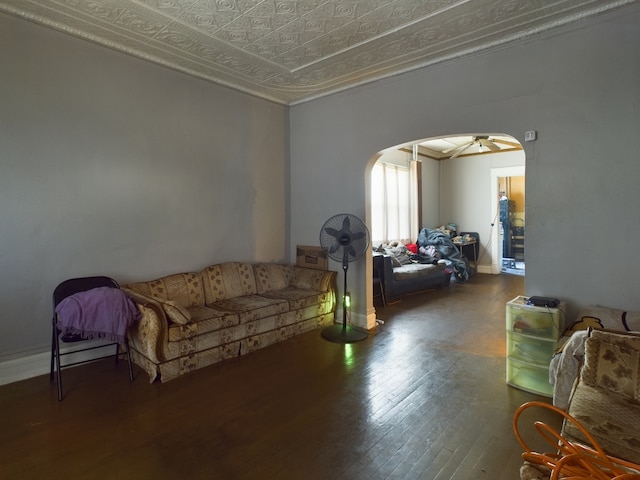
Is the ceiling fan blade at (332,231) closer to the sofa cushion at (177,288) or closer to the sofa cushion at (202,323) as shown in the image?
the sofa cushion at (202,323)

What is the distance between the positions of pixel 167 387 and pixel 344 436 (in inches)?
59.8

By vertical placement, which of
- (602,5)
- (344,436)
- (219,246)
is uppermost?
(602,5)

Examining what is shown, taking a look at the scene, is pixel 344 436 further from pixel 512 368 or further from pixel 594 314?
pixel 594 314

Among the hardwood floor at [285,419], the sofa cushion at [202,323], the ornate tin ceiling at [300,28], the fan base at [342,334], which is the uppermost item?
the ornate tin ceiling at [300,28]

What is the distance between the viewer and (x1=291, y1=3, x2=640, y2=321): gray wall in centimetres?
262

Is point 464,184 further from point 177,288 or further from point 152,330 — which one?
point 152,330

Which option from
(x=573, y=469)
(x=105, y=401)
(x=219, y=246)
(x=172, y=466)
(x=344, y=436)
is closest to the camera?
(x=573, y=469)

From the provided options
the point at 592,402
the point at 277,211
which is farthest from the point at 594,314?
the point at 277,211

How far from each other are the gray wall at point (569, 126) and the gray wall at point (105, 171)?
7.49 feet

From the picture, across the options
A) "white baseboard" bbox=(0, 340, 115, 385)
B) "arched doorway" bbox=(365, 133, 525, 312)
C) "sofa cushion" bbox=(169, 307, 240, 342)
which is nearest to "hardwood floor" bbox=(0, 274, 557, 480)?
"white baseboard" bbox=(0, 340, 115, 385)

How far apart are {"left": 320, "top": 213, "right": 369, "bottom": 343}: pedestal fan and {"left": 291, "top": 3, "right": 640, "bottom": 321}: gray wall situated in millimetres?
1164

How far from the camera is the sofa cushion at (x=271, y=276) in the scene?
4.37 meters

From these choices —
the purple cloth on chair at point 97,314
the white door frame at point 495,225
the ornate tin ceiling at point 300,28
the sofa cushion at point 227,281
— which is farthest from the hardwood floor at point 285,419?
the white door frame at point 495,225

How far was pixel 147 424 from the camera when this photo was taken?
2.30 m
